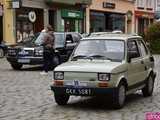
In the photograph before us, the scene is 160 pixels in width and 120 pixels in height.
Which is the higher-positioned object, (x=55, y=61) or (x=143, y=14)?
(x=143, y=14)

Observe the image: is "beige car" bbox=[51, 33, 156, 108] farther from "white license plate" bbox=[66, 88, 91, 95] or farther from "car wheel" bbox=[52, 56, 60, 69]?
"car wheel" bbox=[52, 56, 60, 69]

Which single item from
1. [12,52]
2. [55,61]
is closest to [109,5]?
[55,61]

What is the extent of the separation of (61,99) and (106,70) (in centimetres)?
133

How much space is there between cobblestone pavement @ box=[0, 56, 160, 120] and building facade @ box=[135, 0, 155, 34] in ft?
151

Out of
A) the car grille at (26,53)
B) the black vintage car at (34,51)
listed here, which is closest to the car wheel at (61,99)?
the black vintage car at (34,51)

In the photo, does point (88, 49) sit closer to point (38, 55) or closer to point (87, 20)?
point (38, 55)

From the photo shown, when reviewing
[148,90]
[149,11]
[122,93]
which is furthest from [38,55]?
[149,11]

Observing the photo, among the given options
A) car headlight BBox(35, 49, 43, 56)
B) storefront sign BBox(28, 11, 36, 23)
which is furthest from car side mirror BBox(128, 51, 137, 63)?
storefront sign BBox(28, 11, 36, 23)

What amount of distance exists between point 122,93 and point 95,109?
637 mm

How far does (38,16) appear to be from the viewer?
40.2 meters

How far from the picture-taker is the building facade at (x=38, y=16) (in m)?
35.7

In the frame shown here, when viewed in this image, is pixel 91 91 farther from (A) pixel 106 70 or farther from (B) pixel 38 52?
(B) pixel 38 52

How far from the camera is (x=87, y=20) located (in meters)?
47.0

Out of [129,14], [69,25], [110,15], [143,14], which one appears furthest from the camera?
[143,14]
